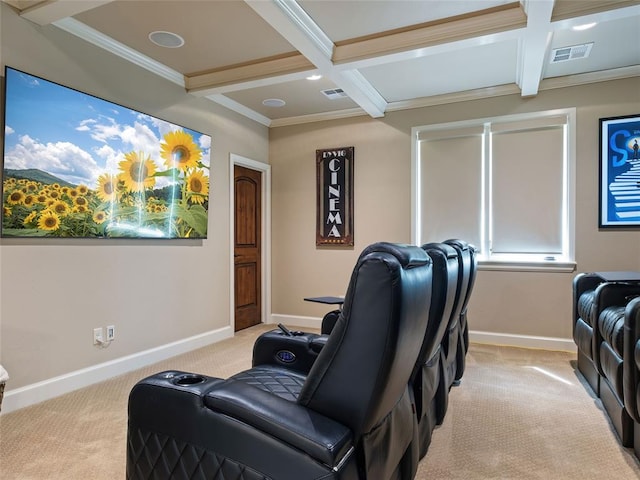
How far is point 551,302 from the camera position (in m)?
4.01

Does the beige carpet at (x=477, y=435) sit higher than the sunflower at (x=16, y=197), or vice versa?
the sunflower at (x=16, y=197)

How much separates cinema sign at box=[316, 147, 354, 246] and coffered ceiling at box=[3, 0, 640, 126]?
80 centimetres

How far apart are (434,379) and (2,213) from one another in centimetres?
271

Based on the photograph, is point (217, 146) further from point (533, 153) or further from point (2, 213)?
point (533, 153)

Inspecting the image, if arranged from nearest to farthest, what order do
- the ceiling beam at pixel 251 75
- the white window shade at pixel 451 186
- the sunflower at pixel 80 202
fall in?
the sunflower at pixel 80 202
the ceiling beam at pixel 251 75
the white window shade at pixel 451 186

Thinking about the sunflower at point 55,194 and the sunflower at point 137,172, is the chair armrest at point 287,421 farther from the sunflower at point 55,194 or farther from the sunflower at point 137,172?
the sunflower at point 137,172

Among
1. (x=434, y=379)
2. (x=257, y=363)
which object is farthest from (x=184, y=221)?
(x=434, y=379)

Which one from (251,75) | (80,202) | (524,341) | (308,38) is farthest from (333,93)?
(524,341)

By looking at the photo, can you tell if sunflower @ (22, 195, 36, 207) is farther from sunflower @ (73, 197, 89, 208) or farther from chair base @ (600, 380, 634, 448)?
chair base @ (600, 380, 634, 448)

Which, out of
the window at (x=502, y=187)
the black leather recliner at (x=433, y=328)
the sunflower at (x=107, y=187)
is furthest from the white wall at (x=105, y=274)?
the black leather recliner at (x=433, y=328)

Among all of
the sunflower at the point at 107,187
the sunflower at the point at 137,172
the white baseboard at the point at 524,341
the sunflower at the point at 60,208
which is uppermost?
the sunflower at the point at 137,172

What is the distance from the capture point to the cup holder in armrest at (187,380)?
4.09 ft

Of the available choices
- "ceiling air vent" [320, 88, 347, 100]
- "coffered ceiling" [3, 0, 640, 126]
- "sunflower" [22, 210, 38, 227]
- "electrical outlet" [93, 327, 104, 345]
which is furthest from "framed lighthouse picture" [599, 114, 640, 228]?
"sunflower" [22, 210, 38, 227]

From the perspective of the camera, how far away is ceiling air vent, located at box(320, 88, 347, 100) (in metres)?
4.23
